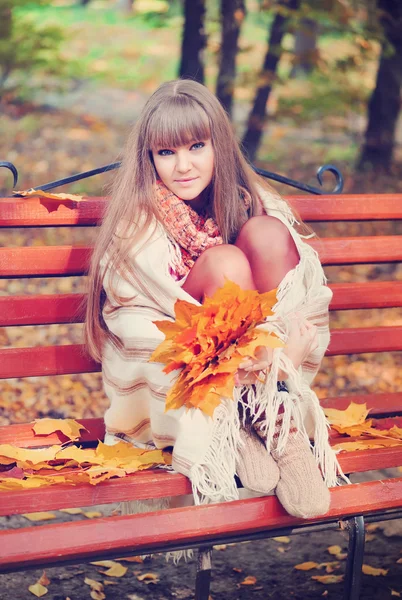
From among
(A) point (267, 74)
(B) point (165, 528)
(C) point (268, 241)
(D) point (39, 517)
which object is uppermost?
(C) point (268, 241)

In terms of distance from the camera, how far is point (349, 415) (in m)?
2.90

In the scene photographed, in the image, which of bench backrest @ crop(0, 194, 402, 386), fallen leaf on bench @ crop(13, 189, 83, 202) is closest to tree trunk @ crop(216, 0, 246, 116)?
bench backrest @ crop(0, 194, 402, 386)

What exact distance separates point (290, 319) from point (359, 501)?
554 millimetres

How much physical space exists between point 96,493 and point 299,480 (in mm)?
541

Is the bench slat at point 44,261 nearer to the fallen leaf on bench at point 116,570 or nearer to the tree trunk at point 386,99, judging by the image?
the fallen leaf on bench at point 116,570

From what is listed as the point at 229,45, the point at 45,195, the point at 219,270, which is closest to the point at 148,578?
the point at 219,270

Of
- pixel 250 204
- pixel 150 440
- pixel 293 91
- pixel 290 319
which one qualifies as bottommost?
pixel 293 91

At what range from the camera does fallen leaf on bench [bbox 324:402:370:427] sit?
9.32 feet

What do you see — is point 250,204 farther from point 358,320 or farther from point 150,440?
point 358,320

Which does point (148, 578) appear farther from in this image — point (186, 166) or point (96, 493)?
point (186, 166)

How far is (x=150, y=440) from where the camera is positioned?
264 cm

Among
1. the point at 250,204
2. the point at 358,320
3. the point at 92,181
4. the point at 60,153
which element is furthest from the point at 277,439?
the point at 60,153

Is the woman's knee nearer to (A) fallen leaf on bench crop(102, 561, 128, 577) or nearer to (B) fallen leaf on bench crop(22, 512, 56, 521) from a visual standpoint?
(A) fallen leaf on bench crop(102, 561, 128, 577)

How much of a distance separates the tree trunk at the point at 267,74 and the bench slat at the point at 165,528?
3925 millimetres
